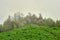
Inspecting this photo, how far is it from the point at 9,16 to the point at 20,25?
276 cm

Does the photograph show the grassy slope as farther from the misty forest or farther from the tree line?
the tree line

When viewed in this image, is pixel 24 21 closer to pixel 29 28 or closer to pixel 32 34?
pixel 29 28

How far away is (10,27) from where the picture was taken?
76.3 ft

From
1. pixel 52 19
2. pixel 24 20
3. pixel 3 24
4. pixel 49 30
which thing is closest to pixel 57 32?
pixel 49 30

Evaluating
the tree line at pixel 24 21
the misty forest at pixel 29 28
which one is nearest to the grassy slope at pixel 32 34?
the misty forest at pixel 29 28

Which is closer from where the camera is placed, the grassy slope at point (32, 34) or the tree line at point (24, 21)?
the grassy slope at point (32, 34)

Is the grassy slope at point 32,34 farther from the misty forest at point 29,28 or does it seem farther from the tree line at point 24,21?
the tree line at point 24,21

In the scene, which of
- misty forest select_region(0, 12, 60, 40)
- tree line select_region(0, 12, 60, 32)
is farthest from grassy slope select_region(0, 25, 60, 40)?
tree line select_region(0, 12, 60, 32)

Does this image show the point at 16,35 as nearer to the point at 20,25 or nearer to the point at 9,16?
the point at 20,25

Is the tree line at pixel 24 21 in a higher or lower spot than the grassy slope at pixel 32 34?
higher

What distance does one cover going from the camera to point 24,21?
25.0 meters

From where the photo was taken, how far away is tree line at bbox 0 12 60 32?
23403 millimetres

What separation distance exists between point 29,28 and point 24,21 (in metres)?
3.04

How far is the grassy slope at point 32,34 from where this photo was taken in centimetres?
1920
